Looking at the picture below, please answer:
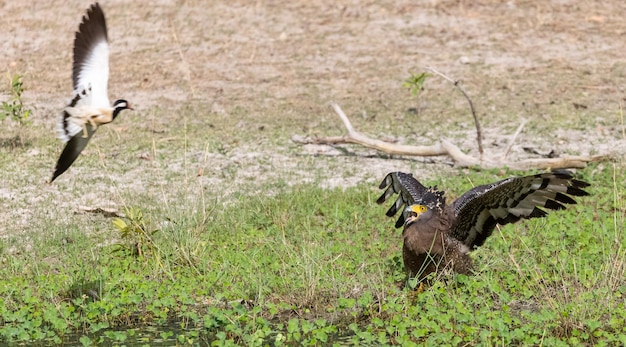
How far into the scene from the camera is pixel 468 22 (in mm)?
16516

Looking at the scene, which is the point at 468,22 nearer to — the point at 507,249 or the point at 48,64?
the point at 48,64

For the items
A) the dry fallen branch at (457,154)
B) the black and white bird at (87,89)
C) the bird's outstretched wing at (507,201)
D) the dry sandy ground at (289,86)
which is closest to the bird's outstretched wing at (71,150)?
the black and white bird at (87,89)

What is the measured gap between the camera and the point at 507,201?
786 cm

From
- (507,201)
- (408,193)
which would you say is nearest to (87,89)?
(408,193)

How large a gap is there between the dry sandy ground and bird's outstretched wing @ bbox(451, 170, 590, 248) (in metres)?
3.15

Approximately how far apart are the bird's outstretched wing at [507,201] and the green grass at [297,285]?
0.27 m

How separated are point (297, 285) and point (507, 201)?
1.70m

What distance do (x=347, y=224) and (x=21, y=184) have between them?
11.4 feet

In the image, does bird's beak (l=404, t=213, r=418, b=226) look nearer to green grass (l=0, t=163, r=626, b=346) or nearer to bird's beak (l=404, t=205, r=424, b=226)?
bird's beak (l=404, t=205, r=424, b=226)

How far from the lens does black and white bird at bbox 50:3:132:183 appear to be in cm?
871

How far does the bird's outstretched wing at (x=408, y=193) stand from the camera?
7902 millimetres

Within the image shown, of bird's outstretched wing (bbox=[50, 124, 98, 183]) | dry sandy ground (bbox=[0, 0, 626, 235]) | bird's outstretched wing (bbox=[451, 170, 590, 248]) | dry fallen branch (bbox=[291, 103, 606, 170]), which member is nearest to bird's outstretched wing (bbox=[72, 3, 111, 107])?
bird's outstretched wing (bbox=[50, 124, 98, 183])

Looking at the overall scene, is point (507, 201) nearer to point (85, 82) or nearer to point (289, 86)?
point (85, 82)

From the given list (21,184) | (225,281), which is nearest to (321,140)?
(21,184)
